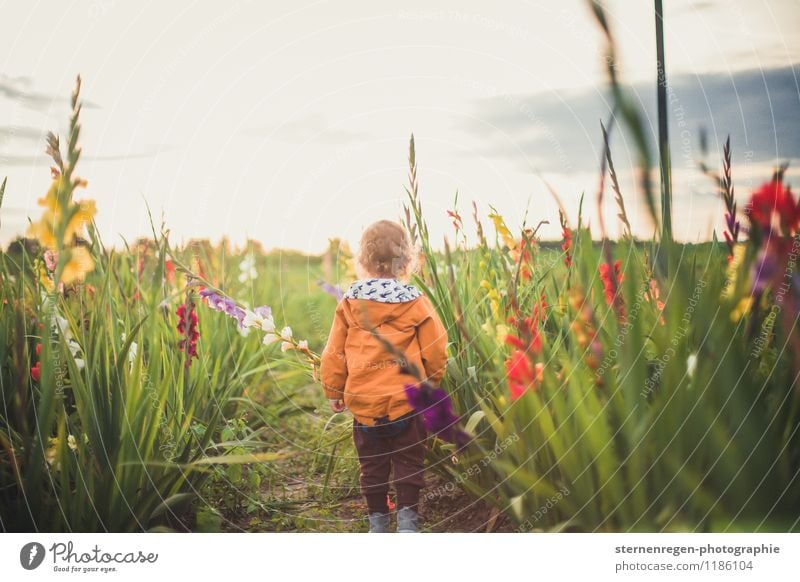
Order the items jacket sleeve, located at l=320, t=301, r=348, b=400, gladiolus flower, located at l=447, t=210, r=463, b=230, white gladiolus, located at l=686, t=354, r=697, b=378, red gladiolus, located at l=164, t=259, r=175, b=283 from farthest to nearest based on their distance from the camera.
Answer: red gladiolus, located at l=164, t=259, r=175, b=283, gladiolus flower, located at l=447, t=210, r=463, b=230, jacket sleeve, located at l=320, t=301, r=348, b=400, white gladiolus, located at l=686, t=354, r=697, b=378

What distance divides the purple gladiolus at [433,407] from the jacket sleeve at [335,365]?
0.72 ft

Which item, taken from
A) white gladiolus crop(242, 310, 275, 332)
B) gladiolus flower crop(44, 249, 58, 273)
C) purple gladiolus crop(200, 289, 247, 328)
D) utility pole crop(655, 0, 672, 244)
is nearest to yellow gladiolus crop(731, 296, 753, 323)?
utility pole crop(655, 0, 672, 244)

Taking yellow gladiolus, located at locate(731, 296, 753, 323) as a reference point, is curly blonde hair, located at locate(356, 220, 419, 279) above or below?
above

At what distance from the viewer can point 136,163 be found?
7.50 ft

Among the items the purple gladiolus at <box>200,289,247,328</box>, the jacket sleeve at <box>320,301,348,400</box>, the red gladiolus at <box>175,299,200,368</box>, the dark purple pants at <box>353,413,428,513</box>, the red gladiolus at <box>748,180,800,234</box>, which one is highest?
the red gladiolus at <box>748,180,800,234</box>

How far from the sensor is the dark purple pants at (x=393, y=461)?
7.20 ft

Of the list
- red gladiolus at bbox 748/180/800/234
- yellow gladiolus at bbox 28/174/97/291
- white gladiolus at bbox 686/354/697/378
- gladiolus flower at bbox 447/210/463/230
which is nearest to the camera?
white gladiolus at bbox 686/354/697/378

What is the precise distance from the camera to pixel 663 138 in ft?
6.88

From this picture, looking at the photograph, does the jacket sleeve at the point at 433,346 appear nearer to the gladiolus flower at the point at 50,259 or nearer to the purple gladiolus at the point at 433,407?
the purple gladiolus at the point at 433,407

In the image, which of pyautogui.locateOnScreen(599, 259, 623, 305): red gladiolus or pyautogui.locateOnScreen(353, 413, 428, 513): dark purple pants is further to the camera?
pyautogui.locateOnScreen(353, 413, 428, 513): dark purple pants

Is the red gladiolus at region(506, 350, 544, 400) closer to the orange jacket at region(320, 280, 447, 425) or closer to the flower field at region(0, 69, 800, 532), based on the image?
the flower field at region(0, 69, 800, 532)

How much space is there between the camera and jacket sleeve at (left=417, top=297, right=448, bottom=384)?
2170mm
